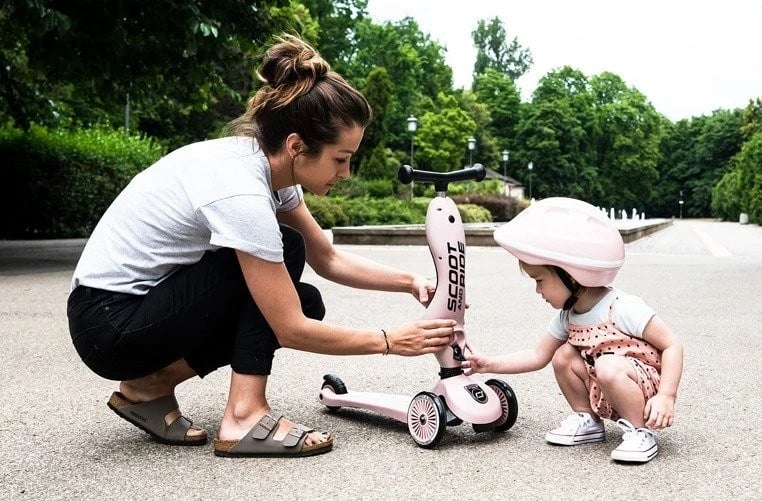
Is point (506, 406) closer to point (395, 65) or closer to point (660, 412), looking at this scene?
point (660, 412)

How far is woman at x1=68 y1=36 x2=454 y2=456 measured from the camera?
8.30 ft

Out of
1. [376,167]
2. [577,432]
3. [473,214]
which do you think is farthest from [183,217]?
[376,167]

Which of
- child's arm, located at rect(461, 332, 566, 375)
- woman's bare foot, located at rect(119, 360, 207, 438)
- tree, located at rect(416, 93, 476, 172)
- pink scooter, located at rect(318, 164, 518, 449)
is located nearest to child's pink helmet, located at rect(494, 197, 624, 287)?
pink scooter, located at rect(318, 164, 518, 449)

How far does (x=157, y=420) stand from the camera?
2840 mm

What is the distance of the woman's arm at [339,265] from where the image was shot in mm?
3102

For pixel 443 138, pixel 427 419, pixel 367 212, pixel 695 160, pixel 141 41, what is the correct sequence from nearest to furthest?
1. pixel 427 419
2. pixel 141 41
3. pixel 367 212
4. pixel 443 138
5. pixel 695 160

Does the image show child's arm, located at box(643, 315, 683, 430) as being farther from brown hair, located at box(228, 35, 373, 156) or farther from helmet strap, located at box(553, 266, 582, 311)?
brown hair, located at box(228, 35, 373, 156)

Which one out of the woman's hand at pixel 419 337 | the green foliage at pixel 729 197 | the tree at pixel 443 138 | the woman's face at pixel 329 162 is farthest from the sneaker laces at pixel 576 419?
the green foliage at pixel 729 197

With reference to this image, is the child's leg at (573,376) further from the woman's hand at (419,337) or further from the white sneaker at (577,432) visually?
the woman's hand at (419,337)

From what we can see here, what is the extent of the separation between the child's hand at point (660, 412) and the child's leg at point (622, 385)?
6cm

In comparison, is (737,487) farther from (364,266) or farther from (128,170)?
(128,170)

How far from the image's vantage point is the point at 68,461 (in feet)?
8.71

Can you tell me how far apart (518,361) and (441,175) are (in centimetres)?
68

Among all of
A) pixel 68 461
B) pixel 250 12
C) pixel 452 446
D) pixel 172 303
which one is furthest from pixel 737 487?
pixel 250 12
